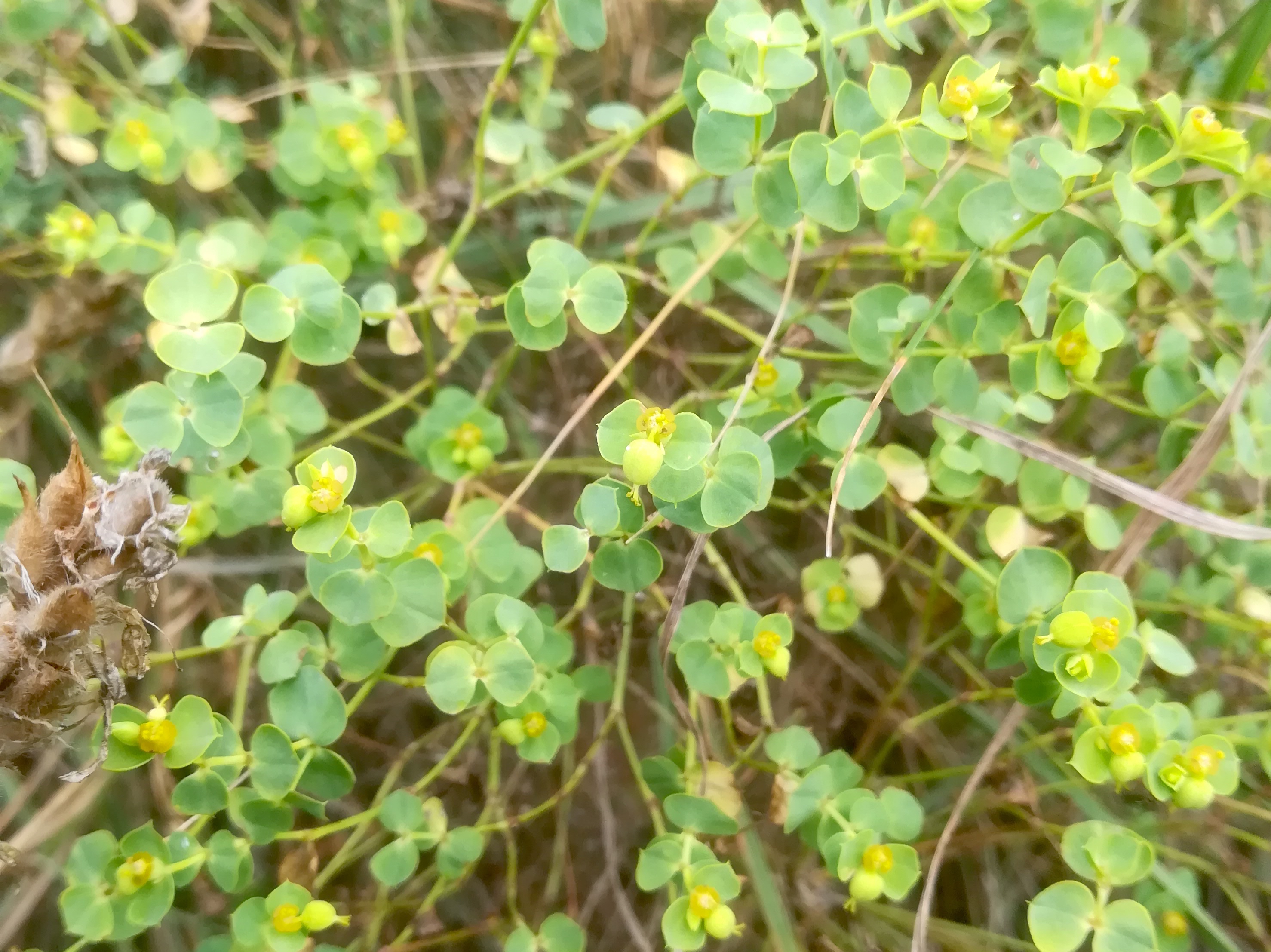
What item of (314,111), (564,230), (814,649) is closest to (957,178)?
(564,230)

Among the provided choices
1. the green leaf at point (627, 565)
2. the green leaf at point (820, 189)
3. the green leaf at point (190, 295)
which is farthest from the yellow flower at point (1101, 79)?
the green leaf at point (190, 295)

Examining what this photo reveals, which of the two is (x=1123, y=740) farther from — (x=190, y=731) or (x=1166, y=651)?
(x=190, y=731)

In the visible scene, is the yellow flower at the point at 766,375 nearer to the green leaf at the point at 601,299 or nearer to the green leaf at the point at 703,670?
the green leaf at the point at 601,299

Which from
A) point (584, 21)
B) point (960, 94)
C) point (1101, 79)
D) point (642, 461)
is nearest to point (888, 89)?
point (960, 94)

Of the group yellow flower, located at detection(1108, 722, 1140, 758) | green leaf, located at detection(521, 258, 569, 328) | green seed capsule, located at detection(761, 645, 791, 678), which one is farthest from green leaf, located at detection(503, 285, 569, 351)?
yellow flower, located at detection(1108, 722, 1140, 758)

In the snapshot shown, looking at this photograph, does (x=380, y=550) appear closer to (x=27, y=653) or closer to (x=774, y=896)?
(x=27, y=653)
